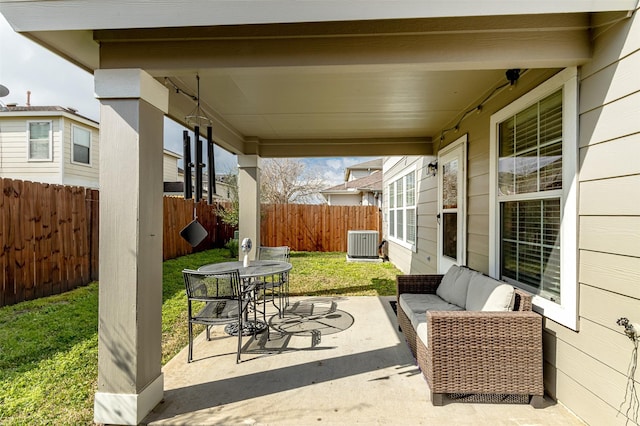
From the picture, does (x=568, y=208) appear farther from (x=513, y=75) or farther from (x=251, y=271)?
(x=251, y=271)

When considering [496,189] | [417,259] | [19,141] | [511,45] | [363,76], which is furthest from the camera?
[19,141]

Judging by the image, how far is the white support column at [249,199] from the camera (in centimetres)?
596

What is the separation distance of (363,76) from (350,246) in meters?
7.67

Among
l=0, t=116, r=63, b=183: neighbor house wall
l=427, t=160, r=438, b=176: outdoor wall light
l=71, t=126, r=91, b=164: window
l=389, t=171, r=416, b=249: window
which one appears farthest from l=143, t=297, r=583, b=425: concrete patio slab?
l=71, t=126, r=91, b=164: window

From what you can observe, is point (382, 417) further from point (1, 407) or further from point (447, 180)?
point (447, 180)

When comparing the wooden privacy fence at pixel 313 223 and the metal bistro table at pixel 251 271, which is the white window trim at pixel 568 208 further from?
the wooden privacy fence at pixel 313 223

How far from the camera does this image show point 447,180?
17.2ft

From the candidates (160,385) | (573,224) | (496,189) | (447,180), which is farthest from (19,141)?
(573,224)

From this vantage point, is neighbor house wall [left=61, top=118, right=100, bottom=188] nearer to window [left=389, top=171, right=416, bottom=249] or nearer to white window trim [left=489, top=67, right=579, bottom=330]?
window [left=389, top=171, right=416, bottom=249]

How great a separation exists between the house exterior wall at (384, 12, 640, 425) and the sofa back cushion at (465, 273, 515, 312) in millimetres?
319

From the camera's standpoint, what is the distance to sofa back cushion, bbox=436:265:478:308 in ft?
11.6

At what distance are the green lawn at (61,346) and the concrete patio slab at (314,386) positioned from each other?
1.92ft

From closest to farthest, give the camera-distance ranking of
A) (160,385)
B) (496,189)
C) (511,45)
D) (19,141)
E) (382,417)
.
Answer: (511,45) < (382,417) < (160,385) < (496,189) < (19,141)

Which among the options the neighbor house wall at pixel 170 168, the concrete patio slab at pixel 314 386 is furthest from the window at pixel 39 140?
the concrete patio slab at pixel 314 386
